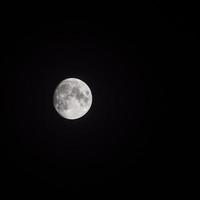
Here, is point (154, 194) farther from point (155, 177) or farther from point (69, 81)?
point (69, 81)

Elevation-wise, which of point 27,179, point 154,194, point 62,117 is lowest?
point 154,194

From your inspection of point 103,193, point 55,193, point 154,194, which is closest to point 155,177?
point 154,194

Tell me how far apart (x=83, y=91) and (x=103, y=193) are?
9.58 ft

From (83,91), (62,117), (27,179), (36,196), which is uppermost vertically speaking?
(83,91)

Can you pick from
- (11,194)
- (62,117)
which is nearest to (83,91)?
(62,117)

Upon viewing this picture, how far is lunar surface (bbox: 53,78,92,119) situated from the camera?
6359 millimetres

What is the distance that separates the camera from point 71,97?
647cm

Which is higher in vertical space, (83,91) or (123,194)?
(83,91)

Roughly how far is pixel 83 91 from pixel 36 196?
321 cm

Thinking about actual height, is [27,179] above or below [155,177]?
above

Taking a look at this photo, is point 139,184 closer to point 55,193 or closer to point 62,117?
point 55,193

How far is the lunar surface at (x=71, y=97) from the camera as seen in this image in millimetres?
6359

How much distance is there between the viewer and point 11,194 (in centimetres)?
621

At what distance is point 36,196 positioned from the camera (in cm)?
643
